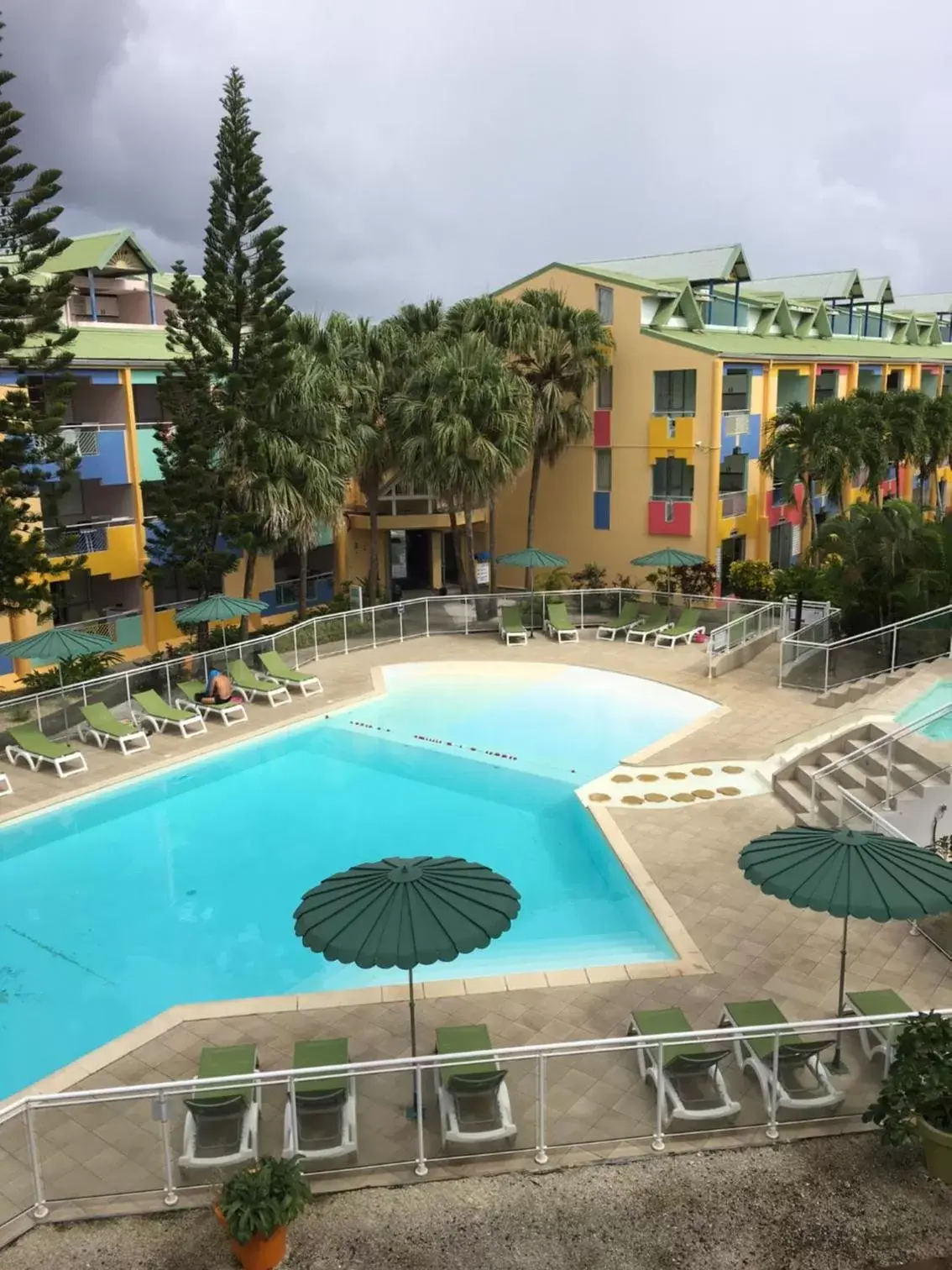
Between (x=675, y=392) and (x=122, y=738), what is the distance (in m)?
19.4

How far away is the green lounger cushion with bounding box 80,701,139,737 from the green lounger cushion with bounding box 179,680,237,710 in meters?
1.45

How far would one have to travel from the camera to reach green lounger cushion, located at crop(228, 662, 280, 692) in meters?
19.8

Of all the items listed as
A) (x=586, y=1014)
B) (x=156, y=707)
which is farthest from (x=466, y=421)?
(x=586, y=1014)

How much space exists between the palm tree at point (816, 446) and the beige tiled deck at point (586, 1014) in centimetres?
1405

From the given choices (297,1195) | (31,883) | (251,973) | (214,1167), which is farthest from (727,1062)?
(31,883)

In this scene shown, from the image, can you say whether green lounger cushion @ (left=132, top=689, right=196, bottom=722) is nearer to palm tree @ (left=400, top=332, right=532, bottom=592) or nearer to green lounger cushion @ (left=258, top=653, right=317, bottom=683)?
green lounger cushion @ (left=258, top=653, right=317, bottom=683)

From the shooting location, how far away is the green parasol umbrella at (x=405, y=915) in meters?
6.98

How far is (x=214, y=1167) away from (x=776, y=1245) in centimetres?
376

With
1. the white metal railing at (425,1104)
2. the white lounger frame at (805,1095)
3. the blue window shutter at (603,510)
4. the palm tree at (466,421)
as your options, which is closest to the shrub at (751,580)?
the blue window shutter at (603,510)

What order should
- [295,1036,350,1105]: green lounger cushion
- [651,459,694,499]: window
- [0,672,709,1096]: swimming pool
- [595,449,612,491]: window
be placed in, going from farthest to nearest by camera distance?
[595,449,612,491]: window → [651,459,694,499]: window → [0,672,709,1096]: swimming pool → [295,1036,350,1105]: green lounger cushion

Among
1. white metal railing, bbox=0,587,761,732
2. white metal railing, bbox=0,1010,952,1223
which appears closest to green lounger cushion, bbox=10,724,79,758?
white metal railing, bbox=0,587,761,732

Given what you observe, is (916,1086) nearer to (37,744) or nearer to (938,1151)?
(938,1151)

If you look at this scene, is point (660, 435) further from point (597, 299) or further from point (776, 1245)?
point (776, 1245)

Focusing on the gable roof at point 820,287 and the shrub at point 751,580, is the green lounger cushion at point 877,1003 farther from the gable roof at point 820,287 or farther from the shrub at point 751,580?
the gable roof at point 820,287
